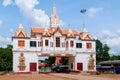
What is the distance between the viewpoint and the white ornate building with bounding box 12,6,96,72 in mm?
53406

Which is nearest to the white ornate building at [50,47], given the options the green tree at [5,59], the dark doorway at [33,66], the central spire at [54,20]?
the dark doorway at [33,66]

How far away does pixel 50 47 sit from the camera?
54625 mm

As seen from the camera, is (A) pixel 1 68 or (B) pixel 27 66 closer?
(B) pixel 27 66

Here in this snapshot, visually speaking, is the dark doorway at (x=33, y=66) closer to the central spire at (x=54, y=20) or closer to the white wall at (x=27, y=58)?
the white wall at (x=27, y=58)

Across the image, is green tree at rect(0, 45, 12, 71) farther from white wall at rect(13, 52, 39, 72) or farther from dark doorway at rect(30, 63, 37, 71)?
dark doorway at rect(30, 63, 37, 71)

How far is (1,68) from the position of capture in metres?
73.8

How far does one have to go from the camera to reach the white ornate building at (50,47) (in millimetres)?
53406

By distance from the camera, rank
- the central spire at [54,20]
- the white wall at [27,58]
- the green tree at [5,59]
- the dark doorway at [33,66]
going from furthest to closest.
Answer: the green tree at [5,59]
the central spire at [54,20]
the dark doorway at [33,66]
the white wall at [27,58]

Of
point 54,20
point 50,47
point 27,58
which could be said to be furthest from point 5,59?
point 50,47

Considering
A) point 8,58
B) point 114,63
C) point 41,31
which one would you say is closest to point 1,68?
point 8,58

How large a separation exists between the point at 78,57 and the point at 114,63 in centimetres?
2248

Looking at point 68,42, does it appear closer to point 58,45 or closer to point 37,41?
point 58,45

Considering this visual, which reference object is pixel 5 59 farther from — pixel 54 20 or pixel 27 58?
pixel 27 58

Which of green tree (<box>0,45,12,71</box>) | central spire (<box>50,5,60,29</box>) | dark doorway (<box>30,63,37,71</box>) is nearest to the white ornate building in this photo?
dark doorway (<box>30,63,37,71</box>)
